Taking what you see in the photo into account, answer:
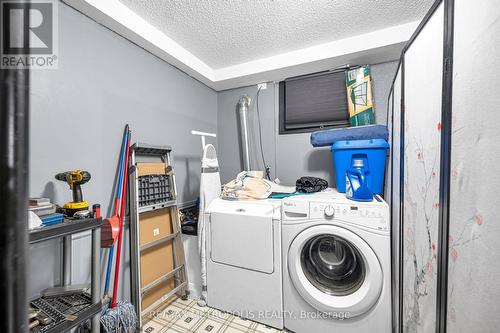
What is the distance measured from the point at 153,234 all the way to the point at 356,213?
5.01 ft

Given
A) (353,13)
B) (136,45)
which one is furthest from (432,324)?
(136,45)

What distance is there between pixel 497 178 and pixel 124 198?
1.80 metres

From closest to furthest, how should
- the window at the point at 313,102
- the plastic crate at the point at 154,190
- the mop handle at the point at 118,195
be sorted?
1. the mop handle at the point at 118,195
2. the plastic crate at the point at 154,190
3. the window at the point at 313,102

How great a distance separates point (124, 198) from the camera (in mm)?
1478

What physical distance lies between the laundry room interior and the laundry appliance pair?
0.01 metres

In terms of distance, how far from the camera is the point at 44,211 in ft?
3.15

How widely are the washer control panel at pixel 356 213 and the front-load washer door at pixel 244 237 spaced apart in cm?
34

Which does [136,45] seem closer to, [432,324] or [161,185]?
[161,185]

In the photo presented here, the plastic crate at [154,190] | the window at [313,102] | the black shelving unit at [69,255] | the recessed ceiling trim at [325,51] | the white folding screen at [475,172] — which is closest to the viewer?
the white folding screen at [475,172]

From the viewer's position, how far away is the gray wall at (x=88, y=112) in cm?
114

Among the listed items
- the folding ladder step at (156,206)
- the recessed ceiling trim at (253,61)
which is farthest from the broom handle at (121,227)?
the recessed ceiling trim at (253,61)

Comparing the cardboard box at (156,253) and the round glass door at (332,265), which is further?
the cardboard box at (156,253)

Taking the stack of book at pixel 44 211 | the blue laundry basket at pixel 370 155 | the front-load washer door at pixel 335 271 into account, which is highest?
the blue laundry basket at pixel 370 155

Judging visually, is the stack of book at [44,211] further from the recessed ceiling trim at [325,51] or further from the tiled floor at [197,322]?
the recessed ceiling trim at [325,51]
